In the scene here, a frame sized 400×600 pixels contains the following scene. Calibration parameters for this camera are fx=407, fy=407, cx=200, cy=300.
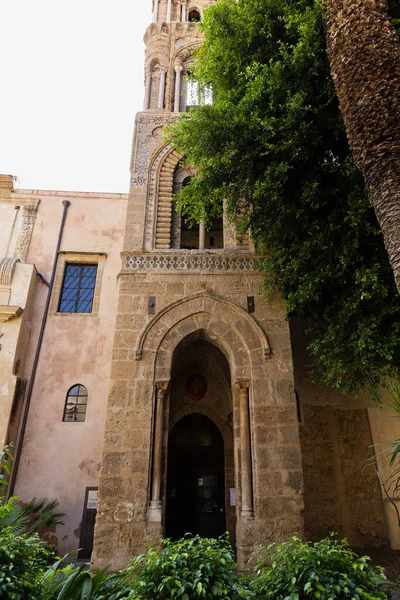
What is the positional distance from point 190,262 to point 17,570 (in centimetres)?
611

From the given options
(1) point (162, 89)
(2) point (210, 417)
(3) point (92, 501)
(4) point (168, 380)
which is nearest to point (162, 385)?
(4) point (168, 380)

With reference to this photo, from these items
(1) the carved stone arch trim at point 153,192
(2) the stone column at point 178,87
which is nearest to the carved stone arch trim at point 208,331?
(1) the carved stone arch trim at point 153,192

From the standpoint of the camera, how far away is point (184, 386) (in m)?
9.98

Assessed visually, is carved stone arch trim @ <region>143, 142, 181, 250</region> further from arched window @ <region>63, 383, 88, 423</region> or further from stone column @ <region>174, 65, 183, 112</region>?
arched window @ <region>63, 383, 88, 423</region>

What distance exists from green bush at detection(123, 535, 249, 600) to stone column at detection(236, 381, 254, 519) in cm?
334

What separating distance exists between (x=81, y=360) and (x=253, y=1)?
8.73 meters

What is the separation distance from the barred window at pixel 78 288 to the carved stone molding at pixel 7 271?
4.58 feet

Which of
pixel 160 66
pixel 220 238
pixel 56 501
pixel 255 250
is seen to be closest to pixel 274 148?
pixel 255 250

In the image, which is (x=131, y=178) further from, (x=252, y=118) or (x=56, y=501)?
(x=56, y=501)

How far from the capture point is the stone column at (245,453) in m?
6.66

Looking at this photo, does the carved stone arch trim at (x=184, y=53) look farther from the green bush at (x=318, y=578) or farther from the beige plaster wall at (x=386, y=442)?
the green bush at (x=318, y=578)

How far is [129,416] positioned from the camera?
7.05m

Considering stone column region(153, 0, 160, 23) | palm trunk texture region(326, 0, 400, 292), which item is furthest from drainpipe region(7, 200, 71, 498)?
palm trunk texture region(326, 0, 400, 292)

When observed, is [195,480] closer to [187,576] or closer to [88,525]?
[88,525]
